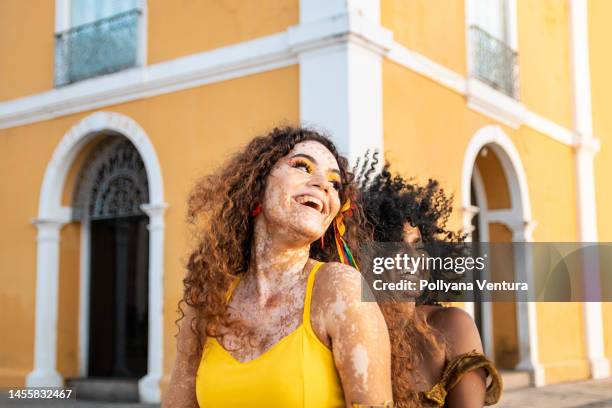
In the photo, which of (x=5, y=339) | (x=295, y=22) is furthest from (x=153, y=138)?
(x=5, y=339)

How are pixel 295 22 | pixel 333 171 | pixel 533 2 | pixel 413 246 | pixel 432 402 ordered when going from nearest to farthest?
pixel 333 171 → pixel 432 402 → pixel 413 246 → pixel 295 22 → pixel 533 2

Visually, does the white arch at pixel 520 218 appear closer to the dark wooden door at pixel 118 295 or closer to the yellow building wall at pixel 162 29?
the yellow building wall at pixel 162 29

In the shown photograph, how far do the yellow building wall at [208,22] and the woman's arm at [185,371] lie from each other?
577 centimetres

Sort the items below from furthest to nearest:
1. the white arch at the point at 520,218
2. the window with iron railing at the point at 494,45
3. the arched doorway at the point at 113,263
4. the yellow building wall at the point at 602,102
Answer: the yellow building wall at the point at 602,102
the white arch at the point at 520,218
the window with iron railing at the point at 494,45
the arched doorway at the point at 113,263

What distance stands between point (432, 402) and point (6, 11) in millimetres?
9129

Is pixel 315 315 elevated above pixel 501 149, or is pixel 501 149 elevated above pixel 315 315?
pixel 501 149

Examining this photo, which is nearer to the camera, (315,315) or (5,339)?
(315,315)

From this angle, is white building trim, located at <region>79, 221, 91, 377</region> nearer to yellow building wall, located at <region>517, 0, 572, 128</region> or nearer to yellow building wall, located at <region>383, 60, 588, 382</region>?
yellow building wall, located at <region>383, 60, 588, 382</region>

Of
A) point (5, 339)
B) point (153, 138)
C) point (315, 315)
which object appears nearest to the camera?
point (315, 315)

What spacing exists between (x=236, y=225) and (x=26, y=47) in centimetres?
850

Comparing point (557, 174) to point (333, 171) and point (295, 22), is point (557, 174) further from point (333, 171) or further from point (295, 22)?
point (333, 171)

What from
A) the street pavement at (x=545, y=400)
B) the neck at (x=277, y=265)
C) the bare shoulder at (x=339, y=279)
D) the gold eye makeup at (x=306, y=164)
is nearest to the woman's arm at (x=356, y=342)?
the bare shoulder at (x=339, y=279)

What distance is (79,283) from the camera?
9.34m

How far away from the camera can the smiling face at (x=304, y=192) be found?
1.74 meters
